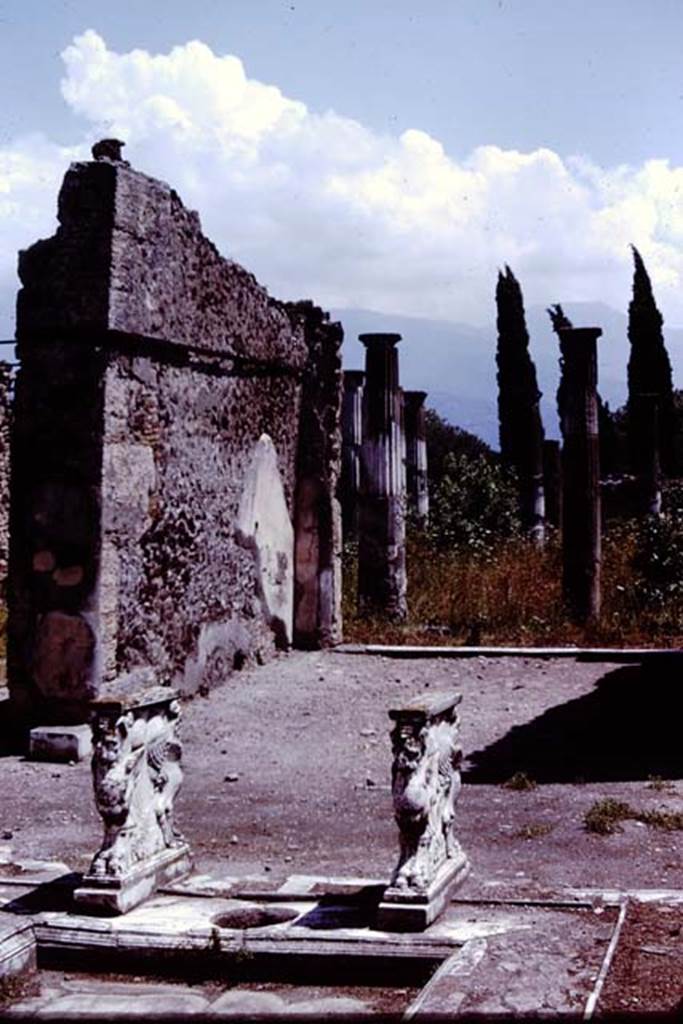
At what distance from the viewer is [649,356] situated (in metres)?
34.8

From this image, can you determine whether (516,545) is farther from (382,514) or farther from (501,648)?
(501,648)

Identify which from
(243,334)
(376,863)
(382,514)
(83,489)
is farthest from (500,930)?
(382,514)

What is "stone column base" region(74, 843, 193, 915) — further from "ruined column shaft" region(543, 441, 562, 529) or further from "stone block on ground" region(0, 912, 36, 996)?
"ruined column shaft" region(543, 441, 562, 529)

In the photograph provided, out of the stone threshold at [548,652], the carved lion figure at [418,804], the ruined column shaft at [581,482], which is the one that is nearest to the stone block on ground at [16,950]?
the carved lion figure at [418,804]

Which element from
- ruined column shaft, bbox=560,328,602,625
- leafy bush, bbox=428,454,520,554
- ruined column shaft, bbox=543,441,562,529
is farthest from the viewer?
ruined column shaft, bbox=543,441,562,529

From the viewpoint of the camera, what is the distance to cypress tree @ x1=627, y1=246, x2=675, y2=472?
3478 centimetres

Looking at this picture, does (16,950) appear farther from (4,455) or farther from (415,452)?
(415,452)

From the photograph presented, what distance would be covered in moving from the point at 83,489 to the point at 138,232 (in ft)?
5.87

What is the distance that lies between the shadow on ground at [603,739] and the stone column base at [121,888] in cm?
280

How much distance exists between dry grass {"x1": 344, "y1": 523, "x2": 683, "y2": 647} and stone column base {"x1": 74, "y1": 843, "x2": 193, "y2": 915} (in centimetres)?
759

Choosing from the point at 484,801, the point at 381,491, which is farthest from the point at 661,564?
the point at 484,801

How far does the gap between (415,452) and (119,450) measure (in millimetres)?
15370

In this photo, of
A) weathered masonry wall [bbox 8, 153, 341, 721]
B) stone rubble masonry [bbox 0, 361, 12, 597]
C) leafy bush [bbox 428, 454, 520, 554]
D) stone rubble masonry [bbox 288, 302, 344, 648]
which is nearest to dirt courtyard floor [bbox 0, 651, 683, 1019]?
weathered masonry wall [bbox 8, 153, 341, 721]

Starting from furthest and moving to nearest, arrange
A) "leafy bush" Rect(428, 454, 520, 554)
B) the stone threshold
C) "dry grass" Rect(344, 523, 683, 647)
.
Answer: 1. "leafy bush" Rect(428, 454, 520, 554)
2. "dry grass" Rect(344, 523, 683, 647)
3. the stone threshold
